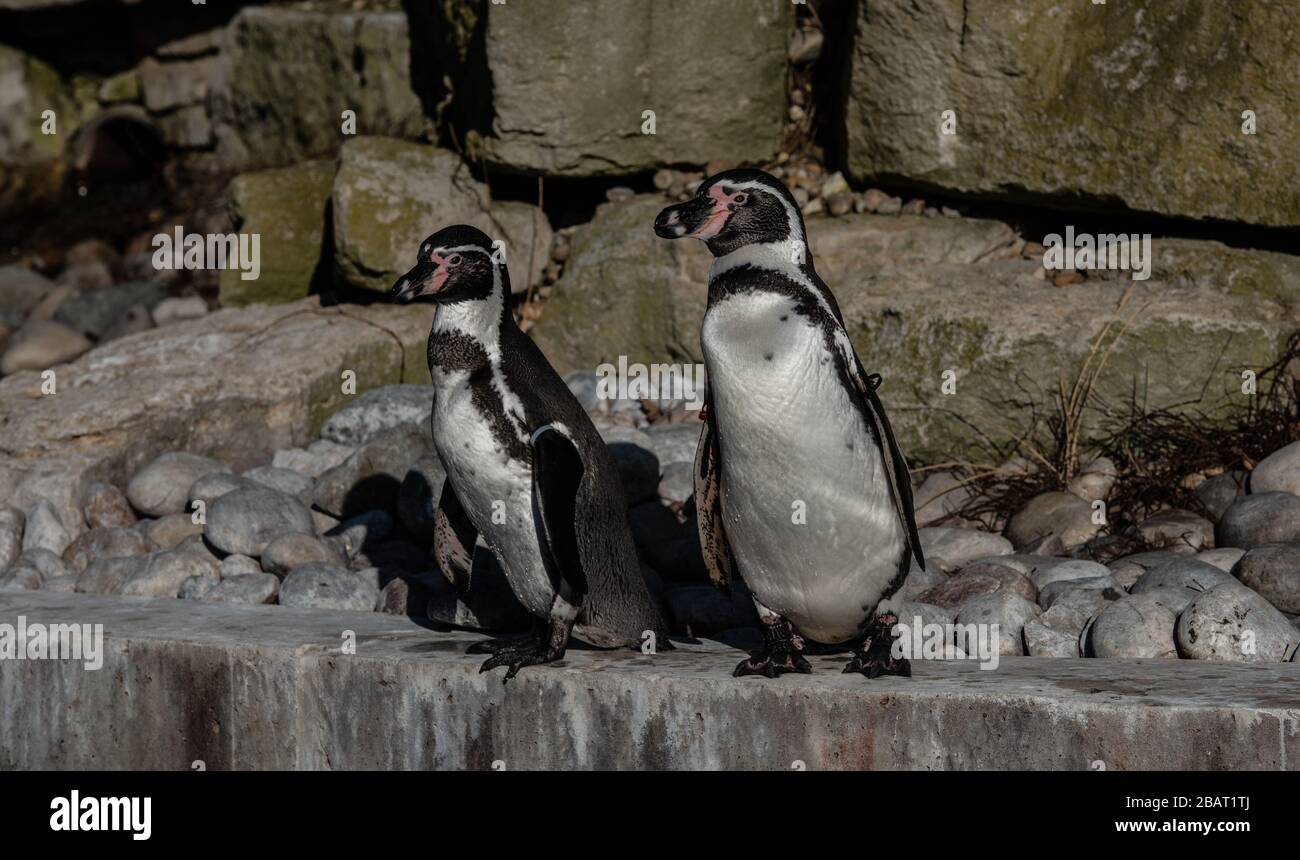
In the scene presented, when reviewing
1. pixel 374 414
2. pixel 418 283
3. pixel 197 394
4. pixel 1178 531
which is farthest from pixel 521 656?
pixel 197 394

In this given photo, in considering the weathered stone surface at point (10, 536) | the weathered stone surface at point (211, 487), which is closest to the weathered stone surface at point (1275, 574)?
the weathered stone surface at point (211, 487)

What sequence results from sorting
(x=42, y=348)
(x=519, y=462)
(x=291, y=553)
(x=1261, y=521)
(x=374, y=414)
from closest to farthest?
(x=519, y=462), (x=1261, y=521), (x=291, y=553), (x=374, y=414), (x=42, y=348)

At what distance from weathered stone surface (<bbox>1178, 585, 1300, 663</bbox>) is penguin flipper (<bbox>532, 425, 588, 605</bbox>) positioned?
→ 1605mm

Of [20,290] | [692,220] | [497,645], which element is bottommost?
[497,645]

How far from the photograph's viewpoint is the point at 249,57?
10523 mm

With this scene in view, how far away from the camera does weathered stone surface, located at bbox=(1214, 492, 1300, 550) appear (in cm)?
489

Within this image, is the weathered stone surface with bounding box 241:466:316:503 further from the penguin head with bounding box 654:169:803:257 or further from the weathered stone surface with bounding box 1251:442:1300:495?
the weathered stone surface with bounding box 1251:442:1300:495

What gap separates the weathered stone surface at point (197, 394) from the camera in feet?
20.6

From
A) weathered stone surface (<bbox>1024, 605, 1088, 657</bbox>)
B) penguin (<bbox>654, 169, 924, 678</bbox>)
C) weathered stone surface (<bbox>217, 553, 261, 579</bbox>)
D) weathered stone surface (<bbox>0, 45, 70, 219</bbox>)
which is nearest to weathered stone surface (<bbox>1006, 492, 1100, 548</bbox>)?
weathered stone surface (<bbox>1024, 605, 1088, 657</bbox>)

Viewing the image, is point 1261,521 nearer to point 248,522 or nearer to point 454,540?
point 454,540

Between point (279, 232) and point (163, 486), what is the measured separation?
211 centimetres

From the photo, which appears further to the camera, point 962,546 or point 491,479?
point 962,546

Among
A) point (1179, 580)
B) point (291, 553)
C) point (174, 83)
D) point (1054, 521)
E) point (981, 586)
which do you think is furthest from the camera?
point (174, 83)

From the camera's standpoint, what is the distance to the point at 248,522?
17.7ft
